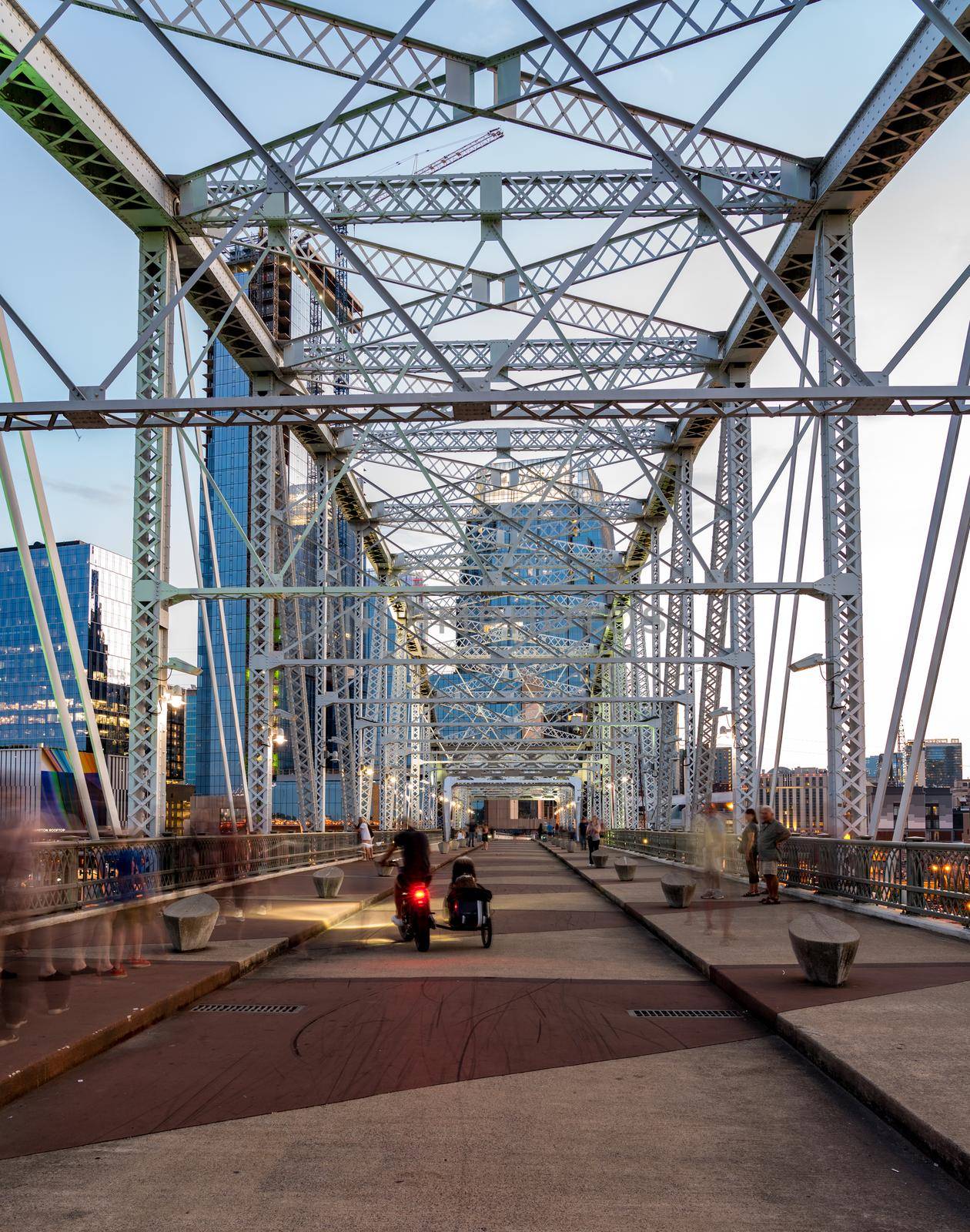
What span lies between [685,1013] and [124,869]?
33.4 feet

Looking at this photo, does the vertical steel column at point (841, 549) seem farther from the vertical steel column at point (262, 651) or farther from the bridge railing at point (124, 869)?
the vertical steel column at point (262, 651)

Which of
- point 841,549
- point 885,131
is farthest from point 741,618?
point 885,131

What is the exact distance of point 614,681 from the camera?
7600cm

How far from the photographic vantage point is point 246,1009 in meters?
10.1

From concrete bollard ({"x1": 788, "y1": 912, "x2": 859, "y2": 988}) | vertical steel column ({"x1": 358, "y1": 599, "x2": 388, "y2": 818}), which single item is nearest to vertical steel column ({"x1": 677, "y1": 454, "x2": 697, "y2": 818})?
vertical steel column ({"x1": 358, "y1": 599, "x2": 388, "y2": 818})

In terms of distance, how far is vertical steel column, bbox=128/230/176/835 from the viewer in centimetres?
2292

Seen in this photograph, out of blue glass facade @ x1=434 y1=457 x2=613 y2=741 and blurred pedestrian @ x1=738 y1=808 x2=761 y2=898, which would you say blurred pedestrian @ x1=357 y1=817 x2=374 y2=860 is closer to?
blue glass facade @ x1=434 y1=457 x2=613 y2=741

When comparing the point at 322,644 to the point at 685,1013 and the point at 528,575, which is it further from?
the point at 528,575

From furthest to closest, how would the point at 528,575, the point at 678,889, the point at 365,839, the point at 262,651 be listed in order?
Result: 1. the point at 528,575
2. the point at 365,839
3. the point at 262,651
4. the point at 678,889

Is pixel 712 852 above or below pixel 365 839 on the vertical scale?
above

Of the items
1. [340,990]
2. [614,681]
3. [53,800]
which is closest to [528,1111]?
[340,990]

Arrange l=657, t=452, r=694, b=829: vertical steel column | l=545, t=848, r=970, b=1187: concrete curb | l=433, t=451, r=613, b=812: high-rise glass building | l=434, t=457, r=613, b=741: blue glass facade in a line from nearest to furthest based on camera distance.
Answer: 1. l=545, t=848, r=970, b=1187: concrete curb
2. l=657, t=452, r=694, b=829: vertical steel column
3. l=433, t=451, r=613, b=812: high-rise glass building
4. l=434, t=457, r=613, b=741: blue glass facade

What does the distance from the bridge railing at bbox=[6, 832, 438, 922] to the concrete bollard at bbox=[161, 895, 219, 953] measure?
1557 mm

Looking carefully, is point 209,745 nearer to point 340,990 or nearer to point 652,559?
point 652,559
